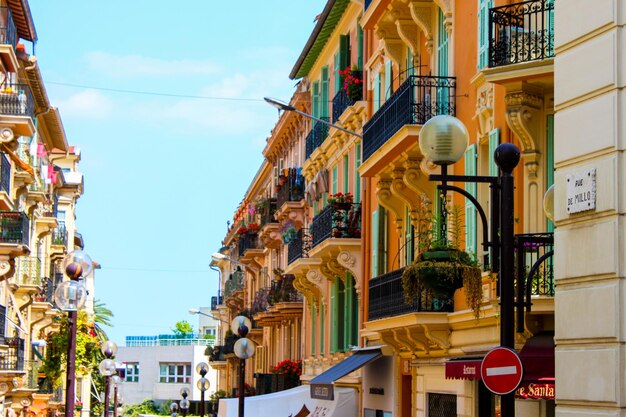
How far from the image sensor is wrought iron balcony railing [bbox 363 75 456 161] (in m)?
23.8

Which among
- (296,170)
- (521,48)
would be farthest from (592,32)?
(296,170)

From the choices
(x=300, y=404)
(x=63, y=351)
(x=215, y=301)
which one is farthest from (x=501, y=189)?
(x=215, y=301)

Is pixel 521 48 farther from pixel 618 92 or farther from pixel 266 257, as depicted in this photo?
pixel 266 257

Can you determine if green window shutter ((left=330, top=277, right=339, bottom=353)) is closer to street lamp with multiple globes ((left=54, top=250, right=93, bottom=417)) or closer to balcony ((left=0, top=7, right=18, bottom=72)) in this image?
balcony ((left=0, top=7, right=18, bottom=72))

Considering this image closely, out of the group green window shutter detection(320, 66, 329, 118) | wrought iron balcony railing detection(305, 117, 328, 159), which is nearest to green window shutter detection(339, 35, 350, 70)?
wrought iron balcony railing detection(305, 117, 328, 159)

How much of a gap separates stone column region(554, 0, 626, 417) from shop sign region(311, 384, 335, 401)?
21.1m

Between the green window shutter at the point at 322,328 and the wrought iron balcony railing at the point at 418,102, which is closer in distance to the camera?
the wrought iron balcony railing at the point at 418,102

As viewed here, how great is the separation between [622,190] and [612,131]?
487mm

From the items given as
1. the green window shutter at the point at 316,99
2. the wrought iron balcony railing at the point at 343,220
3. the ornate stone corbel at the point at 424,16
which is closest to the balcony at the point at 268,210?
the green window shutter at the point at 316,99

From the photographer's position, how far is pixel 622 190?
1081 centimetres

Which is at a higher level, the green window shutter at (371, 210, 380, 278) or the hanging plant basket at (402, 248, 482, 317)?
the green window shutter at (371, 210, 380, 278)

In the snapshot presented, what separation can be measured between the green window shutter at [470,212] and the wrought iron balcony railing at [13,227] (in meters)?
24.3

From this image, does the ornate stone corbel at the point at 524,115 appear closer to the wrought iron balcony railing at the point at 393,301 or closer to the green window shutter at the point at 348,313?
the wrought iron balcony railing at the point at 393,301

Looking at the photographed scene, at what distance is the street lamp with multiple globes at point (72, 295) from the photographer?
20.5 meters
